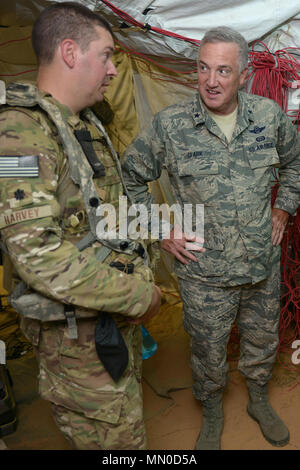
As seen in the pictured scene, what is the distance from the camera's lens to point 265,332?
7.02ft

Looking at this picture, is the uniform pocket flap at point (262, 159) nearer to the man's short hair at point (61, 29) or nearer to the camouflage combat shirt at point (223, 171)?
the camouflage combat shirt at point (223, 171)

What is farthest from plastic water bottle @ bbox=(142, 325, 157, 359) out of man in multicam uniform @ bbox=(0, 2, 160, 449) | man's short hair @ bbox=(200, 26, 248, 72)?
man's short hair @ bbox=(200, 26, 248, 72)

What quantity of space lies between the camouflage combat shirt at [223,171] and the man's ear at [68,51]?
73 centimetres

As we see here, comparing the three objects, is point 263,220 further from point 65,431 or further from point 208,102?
point 65,431

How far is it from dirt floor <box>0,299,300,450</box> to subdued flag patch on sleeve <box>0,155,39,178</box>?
5.78 ft

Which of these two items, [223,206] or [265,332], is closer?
[223,206]

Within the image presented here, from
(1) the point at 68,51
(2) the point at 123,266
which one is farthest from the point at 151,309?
(1) the point at 68,51

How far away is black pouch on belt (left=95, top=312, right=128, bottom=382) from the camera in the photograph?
1306 mm

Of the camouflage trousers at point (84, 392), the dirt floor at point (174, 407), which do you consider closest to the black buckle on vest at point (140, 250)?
the camouflage trousers at point (84, 392)

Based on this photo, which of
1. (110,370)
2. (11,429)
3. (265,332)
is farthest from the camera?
(11,429)

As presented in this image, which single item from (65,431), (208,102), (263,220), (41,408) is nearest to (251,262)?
(263,220)

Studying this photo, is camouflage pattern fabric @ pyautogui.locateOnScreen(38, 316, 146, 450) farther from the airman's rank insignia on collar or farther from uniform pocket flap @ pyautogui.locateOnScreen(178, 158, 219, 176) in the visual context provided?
the airman's rank insignia on collar

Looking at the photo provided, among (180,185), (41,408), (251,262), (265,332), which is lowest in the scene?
(41,408)

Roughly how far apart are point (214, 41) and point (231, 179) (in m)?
0.61
